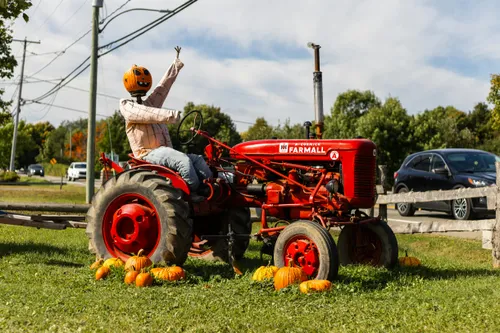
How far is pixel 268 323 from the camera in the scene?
16.2ft

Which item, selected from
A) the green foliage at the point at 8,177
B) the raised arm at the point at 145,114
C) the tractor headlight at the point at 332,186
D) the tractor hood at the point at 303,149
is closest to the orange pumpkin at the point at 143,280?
the raised arm at the point at 145,114

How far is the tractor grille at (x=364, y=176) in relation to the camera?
7.21 meters

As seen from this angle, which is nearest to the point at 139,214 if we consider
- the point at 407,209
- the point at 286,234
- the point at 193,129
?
the point at 193,129

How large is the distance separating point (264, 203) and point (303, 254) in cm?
113

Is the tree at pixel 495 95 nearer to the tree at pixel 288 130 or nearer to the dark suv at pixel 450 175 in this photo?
the dark suv at pixel 450 175

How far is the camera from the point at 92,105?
2059 cm

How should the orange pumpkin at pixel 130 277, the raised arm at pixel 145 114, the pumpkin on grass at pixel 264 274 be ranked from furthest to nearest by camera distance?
the raised arm at pixel 145 114 → the orange pumpkin at pixel 130 277 → the pumpkin on grass at pixel 264 274

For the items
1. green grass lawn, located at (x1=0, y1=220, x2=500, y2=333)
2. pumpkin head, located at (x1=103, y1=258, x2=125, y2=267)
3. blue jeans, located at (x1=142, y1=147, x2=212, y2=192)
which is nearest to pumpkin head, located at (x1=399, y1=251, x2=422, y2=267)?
green grass lawn, located at (x1=0, y1=220, x2=500, y2=333)

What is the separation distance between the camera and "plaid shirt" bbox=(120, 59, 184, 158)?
736cm

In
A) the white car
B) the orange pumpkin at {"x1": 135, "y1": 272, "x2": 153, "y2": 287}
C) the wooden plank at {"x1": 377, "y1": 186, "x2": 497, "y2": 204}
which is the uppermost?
the white car

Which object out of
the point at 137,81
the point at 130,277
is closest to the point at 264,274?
the point at 130,277

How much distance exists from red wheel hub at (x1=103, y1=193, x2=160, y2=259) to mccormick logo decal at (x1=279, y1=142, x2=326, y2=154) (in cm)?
176

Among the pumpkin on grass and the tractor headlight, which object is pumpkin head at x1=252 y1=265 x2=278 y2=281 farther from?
the tractor headlight

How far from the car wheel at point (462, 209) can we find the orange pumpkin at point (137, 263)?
987 cm
